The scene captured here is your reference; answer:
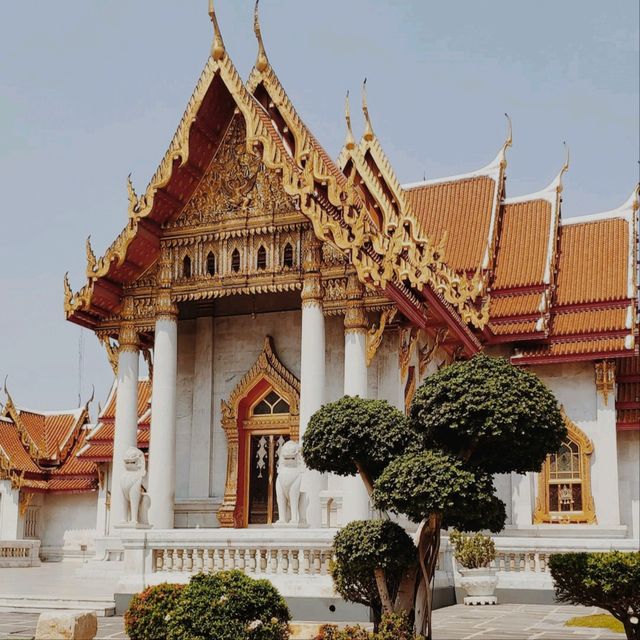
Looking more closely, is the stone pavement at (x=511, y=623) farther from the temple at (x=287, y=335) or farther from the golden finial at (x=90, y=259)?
the golden finial at (x=90, y=259)

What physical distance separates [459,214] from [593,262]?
106 inches

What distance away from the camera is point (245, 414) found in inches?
589

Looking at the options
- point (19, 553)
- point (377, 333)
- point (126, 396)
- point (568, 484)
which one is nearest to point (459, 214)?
point (568, 484)

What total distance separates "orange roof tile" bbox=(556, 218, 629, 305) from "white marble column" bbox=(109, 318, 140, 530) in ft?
25.7

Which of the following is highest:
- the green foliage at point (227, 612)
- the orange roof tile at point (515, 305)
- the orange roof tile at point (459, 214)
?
the orange roof tile at point (459, 214)

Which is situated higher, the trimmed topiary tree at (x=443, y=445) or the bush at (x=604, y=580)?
the trimmed topiary tree at (x=443, y=445)

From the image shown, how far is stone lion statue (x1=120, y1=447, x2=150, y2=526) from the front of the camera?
12.8m

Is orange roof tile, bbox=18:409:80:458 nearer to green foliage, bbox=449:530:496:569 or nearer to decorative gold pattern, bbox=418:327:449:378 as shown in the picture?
decorative gold pattern, bbox=418:327:449:378

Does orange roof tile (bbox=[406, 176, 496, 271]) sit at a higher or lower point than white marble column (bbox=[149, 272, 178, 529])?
higher

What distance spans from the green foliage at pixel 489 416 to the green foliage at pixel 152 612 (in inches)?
88.4

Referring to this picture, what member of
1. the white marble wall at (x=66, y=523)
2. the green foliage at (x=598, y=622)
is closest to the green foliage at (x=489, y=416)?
the green foliage at (x=598, y=622)

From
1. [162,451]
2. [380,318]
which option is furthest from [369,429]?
[162,451]

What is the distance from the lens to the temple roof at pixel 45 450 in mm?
24625

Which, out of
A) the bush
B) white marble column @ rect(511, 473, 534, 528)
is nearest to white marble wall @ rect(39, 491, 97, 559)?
white marble column @ rect(511, 473, 534, 528)
